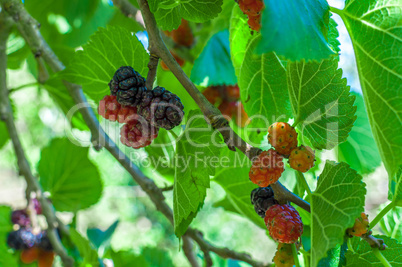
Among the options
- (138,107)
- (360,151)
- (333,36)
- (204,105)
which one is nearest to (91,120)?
(138,107)

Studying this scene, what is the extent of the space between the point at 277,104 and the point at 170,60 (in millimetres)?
214

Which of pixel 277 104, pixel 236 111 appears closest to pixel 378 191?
pixel 236 111

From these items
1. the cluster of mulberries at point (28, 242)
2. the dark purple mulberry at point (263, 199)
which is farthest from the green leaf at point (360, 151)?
the cluster of mulberries at point (28, 242)

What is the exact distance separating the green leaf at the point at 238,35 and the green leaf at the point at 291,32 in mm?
202

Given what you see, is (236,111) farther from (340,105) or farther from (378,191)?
(378,191)

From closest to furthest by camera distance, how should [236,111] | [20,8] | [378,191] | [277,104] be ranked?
[277,104] < [20,8] < [236,111] < [378,191]

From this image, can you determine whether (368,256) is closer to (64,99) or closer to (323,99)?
(323,99)

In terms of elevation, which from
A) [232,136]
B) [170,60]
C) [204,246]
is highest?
[170,60]

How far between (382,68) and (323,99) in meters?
0.08

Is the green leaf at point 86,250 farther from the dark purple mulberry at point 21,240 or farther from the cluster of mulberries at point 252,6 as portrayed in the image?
the cluster of mulberries at point 252,6

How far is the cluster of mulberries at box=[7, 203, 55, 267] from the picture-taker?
101cm

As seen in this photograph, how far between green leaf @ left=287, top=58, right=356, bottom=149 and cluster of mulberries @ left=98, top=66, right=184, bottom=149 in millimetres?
162

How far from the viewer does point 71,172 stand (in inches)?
42.6

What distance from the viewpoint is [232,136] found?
47 cm
